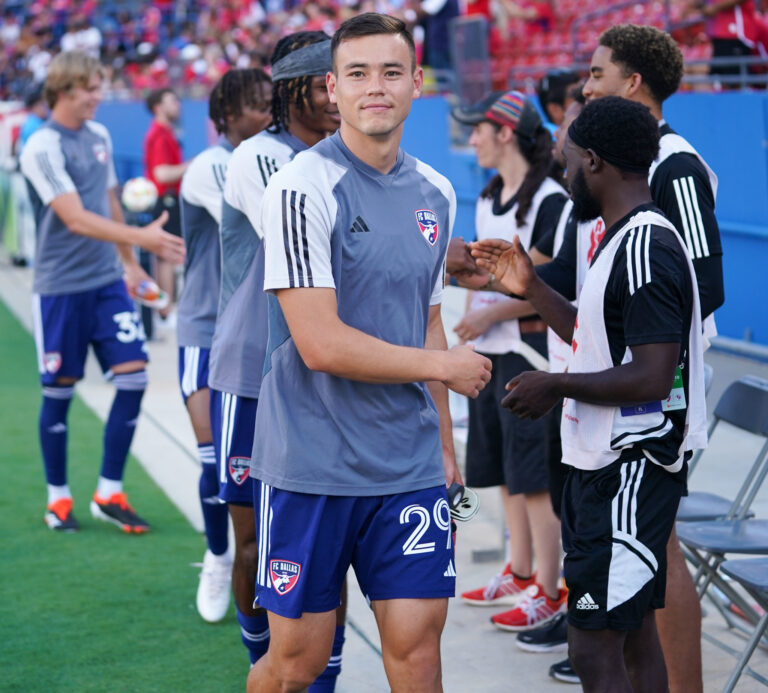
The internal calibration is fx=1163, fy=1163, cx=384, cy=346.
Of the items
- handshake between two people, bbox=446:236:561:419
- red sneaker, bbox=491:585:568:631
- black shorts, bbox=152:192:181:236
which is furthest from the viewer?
black shorts, bbox=152:192:181:236

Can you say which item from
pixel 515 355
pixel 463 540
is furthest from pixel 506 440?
pixel 463 540

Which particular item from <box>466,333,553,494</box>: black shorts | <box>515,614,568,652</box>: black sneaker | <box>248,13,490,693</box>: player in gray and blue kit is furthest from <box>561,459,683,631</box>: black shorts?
<box>515,614,568,652</box>: black sneaker

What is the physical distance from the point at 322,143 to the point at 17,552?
3545 mm

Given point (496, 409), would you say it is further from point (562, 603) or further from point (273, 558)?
point (273, 558)

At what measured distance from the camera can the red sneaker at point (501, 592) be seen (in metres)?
4.86

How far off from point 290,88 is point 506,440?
5.74 ft

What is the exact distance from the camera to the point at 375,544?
2.93m

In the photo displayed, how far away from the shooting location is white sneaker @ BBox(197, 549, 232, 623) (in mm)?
4859

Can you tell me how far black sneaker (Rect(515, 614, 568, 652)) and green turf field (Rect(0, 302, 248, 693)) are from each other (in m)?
1.07

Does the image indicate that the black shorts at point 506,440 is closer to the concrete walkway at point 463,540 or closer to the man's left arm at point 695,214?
the concrete walkway at point 463,540

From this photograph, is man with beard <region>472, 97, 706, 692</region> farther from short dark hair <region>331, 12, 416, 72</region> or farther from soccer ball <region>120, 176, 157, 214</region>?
soccer ball <region>120, 176, 157, 214</region>

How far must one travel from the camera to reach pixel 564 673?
4.15 meters

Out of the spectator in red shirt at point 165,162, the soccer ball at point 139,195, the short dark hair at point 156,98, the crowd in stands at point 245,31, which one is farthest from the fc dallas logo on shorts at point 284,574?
the short dark hair at point 156,98

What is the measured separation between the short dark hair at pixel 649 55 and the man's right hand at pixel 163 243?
215 centimetres
